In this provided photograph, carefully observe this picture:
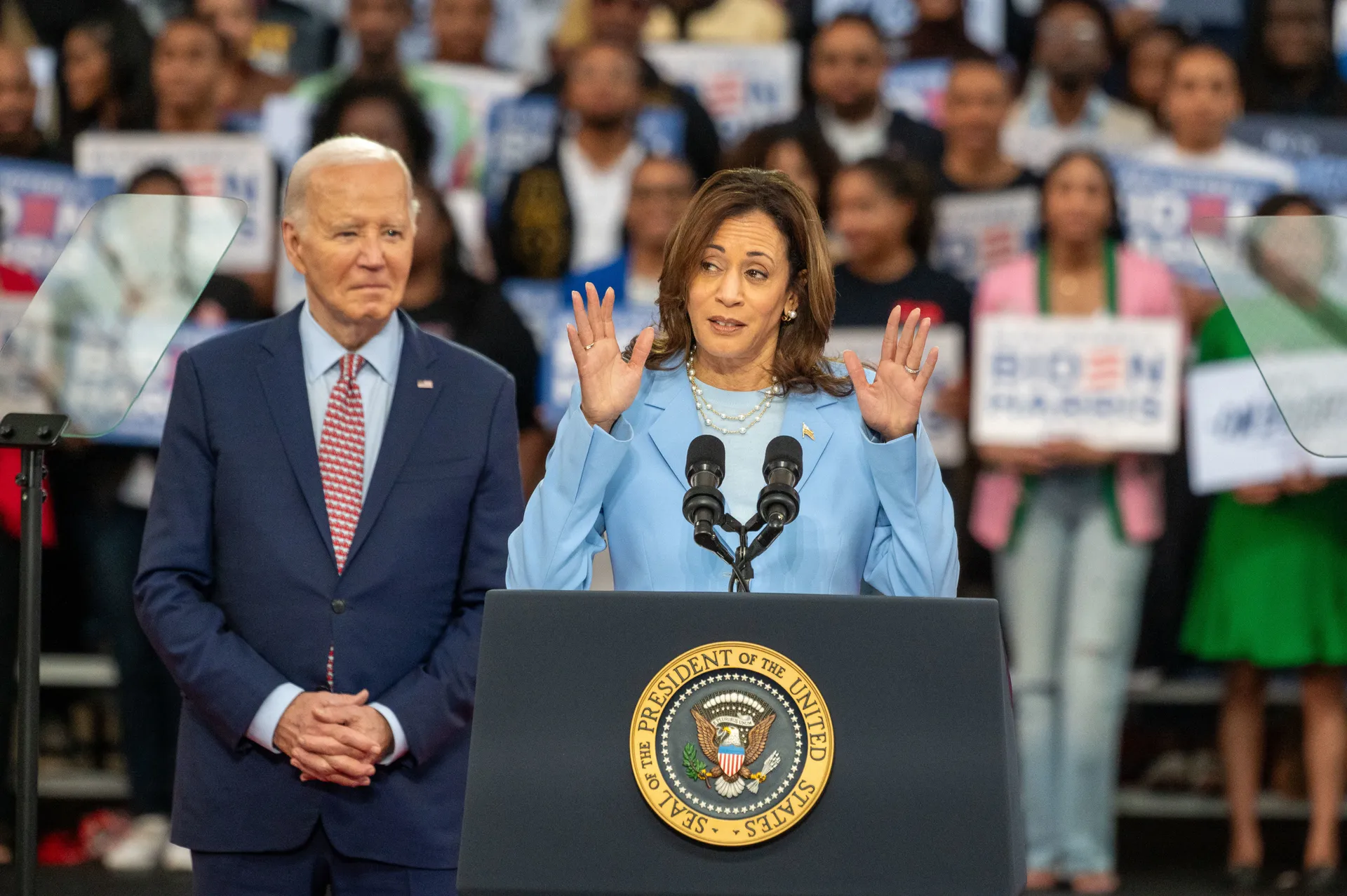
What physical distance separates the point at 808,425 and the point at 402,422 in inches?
31.2

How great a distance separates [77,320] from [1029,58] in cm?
454

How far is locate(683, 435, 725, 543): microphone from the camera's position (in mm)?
2275

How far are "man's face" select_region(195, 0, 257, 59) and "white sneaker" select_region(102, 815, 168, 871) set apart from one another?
2895mm

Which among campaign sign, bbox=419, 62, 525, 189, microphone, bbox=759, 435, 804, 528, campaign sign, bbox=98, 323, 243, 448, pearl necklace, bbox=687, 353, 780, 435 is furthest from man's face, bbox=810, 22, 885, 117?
microphone, bbox=759, 435, 804, 528

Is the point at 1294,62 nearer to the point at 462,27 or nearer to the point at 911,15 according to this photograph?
the point at 911,15

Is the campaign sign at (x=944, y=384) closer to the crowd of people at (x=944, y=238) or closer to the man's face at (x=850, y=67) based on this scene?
the crowd of people at (x=944, y=238)

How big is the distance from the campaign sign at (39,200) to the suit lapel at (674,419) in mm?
3445

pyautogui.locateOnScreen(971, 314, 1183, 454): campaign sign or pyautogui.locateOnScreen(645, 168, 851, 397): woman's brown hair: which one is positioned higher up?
pyautogui.locateOnScreen(645, 168, 851, 397): woman's brown hair

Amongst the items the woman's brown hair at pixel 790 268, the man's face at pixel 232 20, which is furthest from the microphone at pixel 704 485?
the man's face at pixel 232 20

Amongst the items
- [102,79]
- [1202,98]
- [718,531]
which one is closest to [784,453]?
[718,531]

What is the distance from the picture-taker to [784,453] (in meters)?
2.36

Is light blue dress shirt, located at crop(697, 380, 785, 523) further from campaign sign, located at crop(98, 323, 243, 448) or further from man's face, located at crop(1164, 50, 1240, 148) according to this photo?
man's face, located at crop(1164, 50, 1240, 148)

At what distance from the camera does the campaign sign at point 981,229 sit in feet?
19.0

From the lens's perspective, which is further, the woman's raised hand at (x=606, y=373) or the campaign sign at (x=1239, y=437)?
the campaign sign at (x=1239, y=437)
